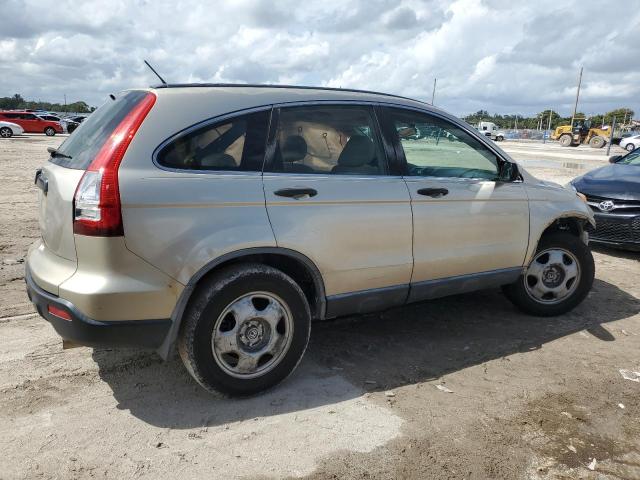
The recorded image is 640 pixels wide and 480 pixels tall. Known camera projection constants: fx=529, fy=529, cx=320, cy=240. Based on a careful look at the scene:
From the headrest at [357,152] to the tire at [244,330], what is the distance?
2.95 feet

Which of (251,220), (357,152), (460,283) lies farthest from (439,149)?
(251,220)

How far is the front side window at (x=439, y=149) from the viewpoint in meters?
3.78

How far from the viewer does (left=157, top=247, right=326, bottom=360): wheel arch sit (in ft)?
9.47

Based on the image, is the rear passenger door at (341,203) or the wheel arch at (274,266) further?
the rear passenger door at (341,203)

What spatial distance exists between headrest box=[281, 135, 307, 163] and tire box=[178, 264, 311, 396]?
69 cm

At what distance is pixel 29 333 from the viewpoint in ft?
13.2

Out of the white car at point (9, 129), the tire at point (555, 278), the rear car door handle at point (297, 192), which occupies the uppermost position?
the rear car door handle at point (297, 192)

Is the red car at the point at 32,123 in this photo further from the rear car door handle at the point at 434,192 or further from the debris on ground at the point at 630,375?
the debris on ground at the point at 630,375

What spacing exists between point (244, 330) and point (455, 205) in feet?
5.88

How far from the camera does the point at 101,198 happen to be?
2.64 m

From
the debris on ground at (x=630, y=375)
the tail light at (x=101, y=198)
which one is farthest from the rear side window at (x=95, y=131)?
the debris on ground at (x=630, y=375)

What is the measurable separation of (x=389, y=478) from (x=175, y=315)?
139 centimetres

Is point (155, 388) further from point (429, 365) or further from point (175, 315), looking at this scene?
point (429, 365)

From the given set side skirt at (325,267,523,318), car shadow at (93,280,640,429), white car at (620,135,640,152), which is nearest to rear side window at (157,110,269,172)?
side skirt at (325,267,523,318)
